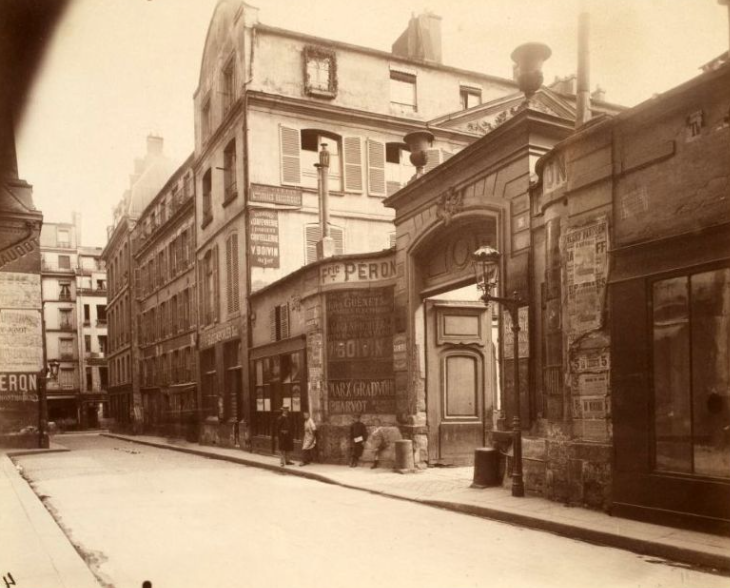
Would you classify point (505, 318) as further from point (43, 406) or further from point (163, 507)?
point (43, 406)

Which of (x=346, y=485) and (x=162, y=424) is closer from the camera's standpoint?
(x=346, y=485)

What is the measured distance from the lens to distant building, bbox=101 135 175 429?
1460 inches

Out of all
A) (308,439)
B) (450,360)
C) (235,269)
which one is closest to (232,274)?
(235,269)

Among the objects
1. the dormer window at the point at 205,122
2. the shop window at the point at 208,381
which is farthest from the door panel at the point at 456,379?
the dormer window at the point at 205,122

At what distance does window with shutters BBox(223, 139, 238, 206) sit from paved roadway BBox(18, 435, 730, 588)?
40.6 feet

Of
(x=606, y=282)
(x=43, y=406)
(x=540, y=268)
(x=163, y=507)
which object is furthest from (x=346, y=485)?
(x=43, y=406)

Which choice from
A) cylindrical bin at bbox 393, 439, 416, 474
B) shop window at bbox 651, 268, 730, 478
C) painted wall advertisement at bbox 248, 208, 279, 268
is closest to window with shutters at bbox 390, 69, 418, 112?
painted wall advertisement at bbox 248, 208, 279, 268

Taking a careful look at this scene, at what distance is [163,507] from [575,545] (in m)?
5.94

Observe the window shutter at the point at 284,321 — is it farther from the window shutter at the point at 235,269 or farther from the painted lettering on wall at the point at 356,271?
the window shutter at the point at 235,269

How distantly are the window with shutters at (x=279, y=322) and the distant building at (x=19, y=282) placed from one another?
236 inches

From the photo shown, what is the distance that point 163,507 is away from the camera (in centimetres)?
1038

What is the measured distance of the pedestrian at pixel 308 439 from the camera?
52.0 feet

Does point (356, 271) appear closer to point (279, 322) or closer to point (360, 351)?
point (360, 351)

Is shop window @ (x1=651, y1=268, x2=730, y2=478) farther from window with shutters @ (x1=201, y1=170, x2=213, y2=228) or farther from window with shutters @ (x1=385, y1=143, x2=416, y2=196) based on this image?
window with shutters @ (x1=201, y1=170, x2=213, y2=228)
